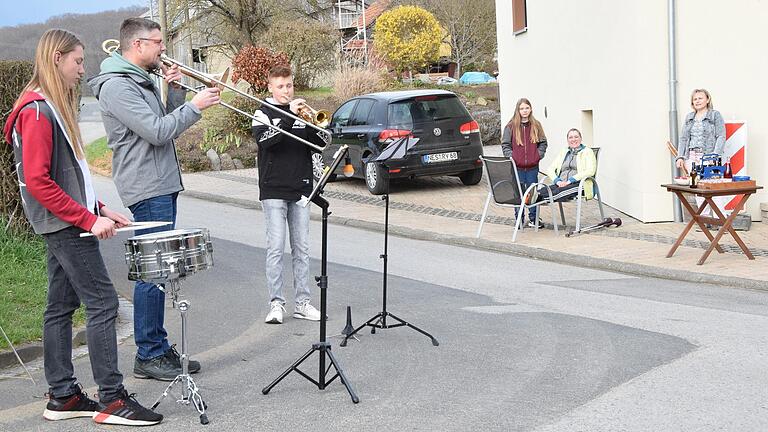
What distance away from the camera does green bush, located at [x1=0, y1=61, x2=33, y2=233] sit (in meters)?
10.1

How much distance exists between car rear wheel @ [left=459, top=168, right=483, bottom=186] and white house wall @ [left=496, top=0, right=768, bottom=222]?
6.04 ft

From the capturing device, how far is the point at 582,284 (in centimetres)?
979

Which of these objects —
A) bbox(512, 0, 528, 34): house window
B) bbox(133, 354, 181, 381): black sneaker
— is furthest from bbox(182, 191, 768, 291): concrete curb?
bbox(512, 0, 528, 34): house window

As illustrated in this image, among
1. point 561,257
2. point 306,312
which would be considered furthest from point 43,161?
point 561,257

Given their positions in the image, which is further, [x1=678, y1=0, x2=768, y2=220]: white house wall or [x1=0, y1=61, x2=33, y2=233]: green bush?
[x1=678, y1=0, x2=768, y2=220]: white house wall

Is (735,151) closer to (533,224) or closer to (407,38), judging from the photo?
(533,224)

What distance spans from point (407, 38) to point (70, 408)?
36509mm

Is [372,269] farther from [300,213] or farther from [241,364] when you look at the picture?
[241,364]

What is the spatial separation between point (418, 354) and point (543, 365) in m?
0.89

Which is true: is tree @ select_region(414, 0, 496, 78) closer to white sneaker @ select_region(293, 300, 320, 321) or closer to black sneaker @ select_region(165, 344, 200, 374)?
white sneaker @ select_region(293, 300, 320, 321)

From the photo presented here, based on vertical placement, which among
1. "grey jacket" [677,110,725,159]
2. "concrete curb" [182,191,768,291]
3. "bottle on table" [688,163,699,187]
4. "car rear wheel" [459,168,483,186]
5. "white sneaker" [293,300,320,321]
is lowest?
"concrete curb" [182,191,768,291]

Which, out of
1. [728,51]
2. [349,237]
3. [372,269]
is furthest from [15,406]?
[728,51]

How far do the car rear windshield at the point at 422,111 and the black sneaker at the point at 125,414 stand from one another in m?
11.8

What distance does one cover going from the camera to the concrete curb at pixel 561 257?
9812 mm
